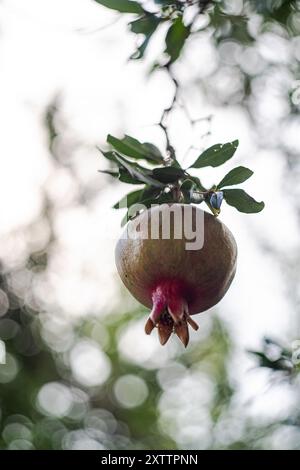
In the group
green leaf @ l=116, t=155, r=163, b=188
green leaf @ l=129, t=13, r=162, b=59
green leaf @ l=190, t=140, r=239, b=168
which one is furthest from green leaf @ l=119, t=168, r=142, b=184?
green leaf @ l=129, t=13, r=162, b=59

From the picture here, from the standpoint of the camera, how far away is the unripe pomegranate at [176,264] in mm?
914

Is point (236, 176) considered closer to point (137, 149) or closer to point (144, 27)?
point (137, 149)

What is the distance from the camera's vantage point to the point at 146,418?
6160 mm

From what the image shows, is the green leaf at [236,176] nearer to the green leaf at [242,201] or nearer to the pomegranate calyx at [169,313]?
the green leaf at [242,201]

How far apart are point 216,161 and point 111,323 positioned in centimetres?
474

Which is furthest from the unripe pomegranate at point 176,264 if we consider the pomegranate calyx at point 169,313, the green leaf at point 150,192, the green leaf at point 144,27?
the green leaf at point 144,27

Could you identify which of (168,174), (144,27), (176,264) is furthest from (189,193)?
(144,27)

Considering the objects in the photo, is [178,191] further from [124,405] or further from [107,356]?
[124,405]

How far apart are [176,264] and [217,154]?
0.87 feet

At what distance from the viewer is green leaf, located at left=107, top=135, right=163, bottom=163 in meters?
1.14

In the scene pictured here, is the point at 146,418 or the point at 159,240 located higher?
the point at 146,418

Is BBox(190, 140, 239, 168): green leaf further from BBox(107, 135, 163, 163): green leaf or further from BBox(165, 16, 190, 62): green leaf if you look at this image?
BBox(165, 16, 190, 62): green leaf

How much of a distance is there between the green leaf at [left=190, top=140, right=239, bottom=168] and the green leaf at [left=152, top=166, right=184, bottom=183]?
0.06m
